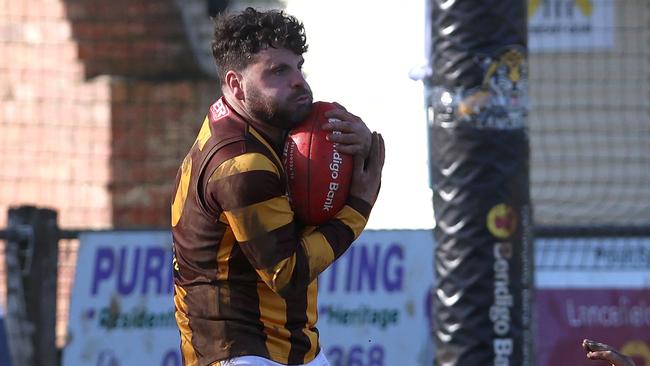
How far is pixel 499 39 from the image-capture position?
474 centimetres

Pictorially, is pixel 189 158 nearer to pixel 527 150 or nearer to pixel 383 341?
pixel 527 150

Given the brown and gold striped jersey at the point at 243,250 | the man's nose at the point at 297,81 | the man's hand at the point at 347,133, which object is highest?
the man's nose at the point at 297,81


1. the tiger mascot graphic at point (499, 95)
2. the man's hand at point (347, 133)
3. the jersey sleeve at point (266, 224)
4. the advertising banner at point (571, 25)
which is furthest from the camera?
the advertising banner at point (571, 25)

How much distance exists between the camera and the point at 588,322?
7500mm

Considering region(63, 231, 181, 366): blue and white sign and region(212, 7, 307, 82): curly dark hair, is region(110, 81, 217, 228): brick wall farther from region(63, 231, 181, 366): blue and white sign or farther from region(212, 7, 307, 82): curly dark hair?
region(212, 7, 307, 82): curly dark hair

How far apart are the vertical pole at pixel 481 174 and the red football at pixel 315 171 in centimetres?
70

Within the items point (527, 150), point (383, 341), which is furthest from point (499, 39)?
point (383, 341)

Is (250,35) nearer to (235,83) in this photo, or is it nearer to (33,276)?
(235,83)

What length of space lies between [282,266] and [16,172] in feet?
20.2

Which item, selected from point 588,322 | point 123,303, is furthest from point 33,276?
point 588,322

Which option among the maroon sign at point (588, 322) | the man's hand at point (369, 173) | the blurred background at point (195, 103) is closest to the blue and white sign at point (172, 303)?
the maroon sign at point (588, 322)

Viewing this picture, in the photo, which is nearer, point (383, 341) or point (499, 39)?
point (499, 39)

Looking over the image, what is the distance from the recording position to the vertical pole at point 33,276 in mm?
7254

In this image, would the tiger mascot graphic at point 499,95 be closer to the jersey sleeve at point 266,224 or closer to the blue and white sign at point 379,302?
the jersey sleeve at point 266,224
